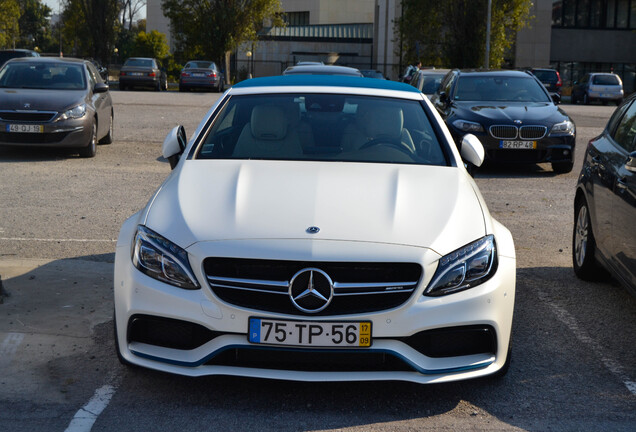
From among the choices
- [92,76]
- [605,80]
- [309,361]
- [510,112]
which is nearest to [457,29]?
[605,80]

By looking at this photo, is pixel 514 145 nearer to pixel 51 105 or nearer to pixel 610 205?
pixel 51 105

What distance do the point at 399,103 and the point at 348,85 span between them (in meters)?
0.40

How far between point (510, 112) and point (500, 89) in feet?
3.85

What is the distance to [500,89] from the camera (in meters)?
14.7

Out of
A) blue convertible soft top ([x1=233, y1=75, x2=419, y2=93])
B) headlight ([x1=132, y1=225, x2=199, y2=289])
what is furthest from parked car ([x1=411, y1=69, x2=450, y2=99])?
headlight ([x1=132, y1=225, x2=199, y2=289])

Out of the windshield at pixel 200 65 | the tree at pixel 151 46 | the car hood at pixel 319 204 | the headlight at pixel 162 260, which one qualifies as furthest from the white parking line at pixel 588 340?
the tree at pixel 151 46

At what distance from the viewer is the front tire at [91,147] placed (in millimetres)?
14102

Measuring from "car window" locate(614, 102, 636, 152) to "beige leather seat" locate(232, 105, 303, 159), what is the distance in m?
2.23

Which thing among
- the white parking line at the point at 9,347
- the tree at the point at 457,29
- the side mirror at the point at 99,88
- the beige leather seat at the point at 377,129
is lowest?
the white parking line at the point at 9,347

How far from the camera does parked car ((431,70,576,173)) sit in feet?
44.0

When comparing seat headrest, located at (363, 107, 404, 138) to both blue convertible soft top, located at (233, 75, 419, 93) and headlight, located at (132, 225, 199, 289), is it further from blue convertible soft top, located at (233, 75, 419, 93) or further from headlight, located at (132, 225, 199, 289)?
headlight, located at (132, 225, 199, 289)

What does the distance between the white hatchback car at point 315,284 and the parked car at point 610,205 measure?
1162mm

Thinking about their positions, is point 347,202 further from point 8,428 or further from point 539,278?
point 539,278

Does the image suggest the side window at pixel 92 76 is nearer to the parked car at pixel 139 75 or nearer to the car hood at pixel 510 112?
the car hood at pixel 510 112
